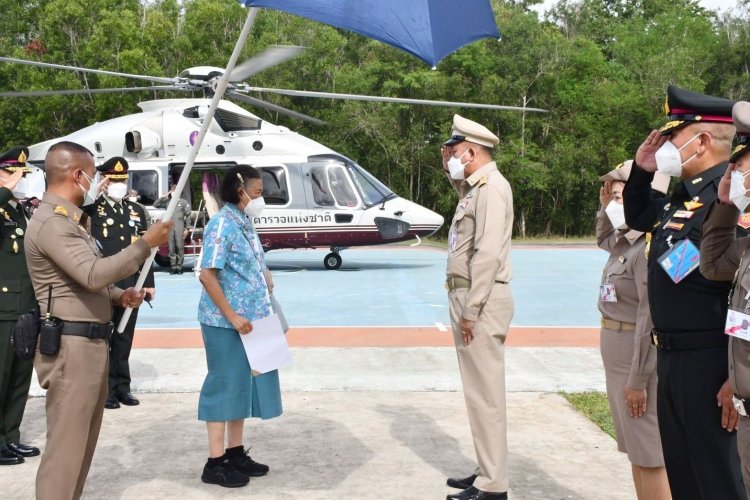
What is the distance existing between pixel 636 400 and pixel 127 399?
4.33 meters

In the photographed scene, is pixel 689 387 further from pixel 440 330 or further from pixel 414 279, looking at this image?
pixel 414 279

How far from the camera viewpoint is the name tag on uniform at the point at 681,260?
3165 mm

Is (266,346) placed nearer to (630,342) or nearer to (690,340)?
(630,342)

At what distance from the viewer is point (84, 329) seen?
12.6 feet

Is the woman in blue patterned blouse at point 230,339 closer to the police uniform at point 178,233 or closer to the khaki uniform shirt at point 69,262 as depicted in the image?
the khaki uniform shirt at point 69,262

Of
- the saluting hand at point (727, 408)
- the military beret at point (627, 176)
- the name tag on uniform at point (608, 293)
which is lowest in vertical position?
the saluting hand at point (727, 408)

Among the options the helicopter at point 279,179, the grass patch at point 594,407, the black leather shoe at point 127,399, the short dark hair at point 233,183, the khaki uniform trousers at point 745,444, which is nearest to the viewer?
the khaki uniform trousers at point 745,444

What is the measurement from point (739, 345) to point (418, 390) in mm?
4550

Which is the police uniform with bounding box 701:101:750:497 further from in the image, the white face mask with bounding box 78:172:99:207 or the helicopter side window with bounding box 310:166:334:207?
the helicopter side window with bounding box 310:166:334:207

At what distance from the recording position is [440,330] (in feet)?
33.2

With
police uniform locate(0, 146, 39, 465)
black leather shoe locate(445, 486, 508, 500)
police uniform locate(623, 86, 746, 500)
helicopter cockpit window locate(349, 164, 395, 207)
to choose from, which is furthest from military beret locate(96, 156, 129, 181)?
helicopter cockpit window locate(349, 164, 395, 207)

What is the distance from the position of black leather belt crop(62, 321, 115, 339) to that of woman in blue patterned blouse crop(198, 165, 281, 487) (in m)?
1.02

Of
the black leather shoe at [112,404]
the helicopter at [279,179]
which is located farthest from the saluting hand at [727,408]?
the helicopter at [279,179]

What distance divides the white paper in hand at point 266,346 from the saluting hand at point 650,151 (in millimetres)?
2343
